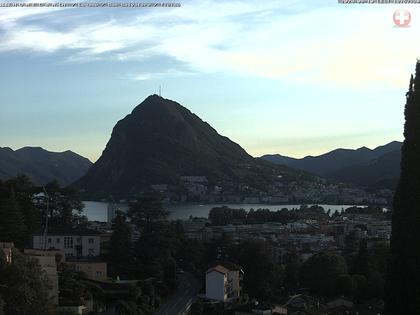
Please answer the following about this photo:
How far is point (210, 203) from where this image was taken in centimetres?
13150

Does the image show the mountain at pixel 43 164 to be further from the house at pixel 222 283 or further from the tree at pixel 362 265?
the house at pixel 222 283

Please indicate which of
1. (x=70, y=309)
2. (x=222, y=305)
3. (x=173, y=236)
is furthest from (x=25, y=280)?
(x=173, y=236)

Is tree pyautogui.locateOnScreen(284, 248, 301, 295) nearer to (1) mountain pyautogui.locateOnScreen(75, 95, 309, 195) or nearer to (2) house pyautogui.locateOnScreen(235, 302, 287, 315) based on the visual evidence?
(2) house pyautogui.locateOnScreen(235, 302, 287, 315)

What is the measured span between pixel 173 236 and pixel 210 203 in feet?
341

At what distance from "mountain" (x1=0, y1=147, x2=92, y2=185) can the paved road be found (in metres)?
88.8

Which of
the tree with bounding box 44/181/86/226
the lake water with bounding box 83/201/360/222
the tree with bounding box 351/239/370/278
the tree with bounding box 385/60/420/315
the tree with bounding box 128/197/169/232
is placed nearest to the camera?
the tree with bounding box 385/60/420/315

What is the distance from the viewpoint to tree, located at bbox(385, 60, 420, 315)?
10.7 metres

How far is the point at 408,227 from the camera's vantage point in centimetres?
1095

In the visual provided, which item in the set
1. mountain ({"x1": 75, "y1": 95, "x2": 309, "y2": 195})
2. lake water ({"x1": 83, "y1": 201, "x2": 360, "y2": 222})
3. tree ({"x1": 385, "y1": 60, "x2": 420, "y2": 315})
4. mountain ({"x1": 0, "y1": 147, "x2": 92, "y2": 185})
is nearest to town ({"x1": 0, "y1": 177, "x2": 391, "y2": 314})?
tree ({"x1": 385, "y1": 60, "x2": 420, "y2": 315})

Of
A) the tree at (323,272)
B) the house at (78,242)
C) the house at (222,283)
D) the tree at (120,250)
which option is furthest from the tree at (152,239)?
the tree at (323,272)

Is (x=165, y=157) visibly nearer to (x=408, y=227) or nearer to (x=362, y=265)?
(x=362, y=265)

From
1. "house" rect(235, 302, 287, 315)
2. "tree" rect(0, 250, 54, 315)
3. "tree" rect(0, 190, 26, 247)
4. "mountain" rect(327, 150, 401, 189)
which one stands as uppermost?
"mountain" rect(327, 150, 401, 189)

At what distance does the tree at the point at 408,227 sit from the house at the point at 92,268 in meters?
13.9

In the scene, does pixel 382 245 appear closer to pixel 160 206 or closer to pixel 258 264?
pixel 258 264
